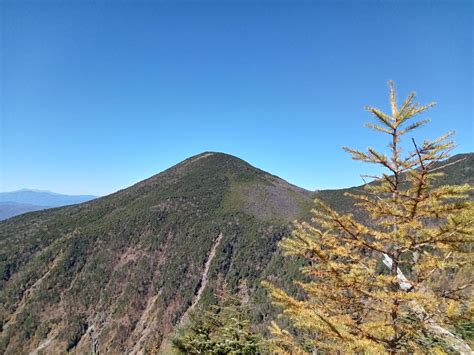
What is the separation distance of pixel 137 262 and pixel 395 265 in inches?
6306

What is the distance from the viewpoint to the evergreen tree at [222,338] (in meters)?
10.5

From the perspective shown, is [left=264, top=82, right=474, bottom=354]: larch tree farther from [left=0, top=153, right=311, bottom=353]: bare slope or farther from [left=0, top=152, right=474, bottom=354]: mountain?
[left=0, top=153, right=311, bottom=353]: bare slope

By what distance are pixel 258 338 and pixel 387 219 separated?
7570 mm

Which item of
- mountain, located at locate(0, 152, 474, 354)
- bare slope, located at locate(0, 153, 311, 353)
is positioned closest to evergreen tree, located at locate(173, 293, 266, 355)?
mountain, located at locate(0, 152, 474, 354)

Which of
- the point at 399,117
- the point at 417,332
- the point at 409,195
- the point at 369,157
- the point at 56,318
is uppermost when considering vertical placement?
the point at 399,117

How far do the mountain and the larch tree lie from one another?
108432mm

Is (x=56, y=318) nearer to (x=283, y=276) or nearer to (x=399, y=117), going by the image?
(x=283, y=276)

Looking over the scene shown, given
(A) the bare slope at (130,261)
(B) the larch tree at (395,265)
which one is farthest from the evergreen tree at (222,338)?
(A) the bare slope at (130,261)

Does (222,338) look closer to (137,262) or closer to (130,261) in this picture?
(137,262)

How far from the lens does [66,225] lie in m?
175

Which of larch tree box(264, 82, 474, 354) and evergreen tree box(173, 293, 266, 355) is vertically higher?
larch tree box(264, 82, 474, 354)

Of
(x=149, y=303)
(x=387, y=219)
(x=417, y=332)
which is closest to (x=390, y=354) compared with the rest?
(x=417, y=332)

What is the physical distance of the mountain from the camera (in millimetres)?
126375

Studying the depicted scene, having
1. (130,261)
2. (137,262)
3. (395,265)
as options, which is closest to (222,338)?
(395,265)
